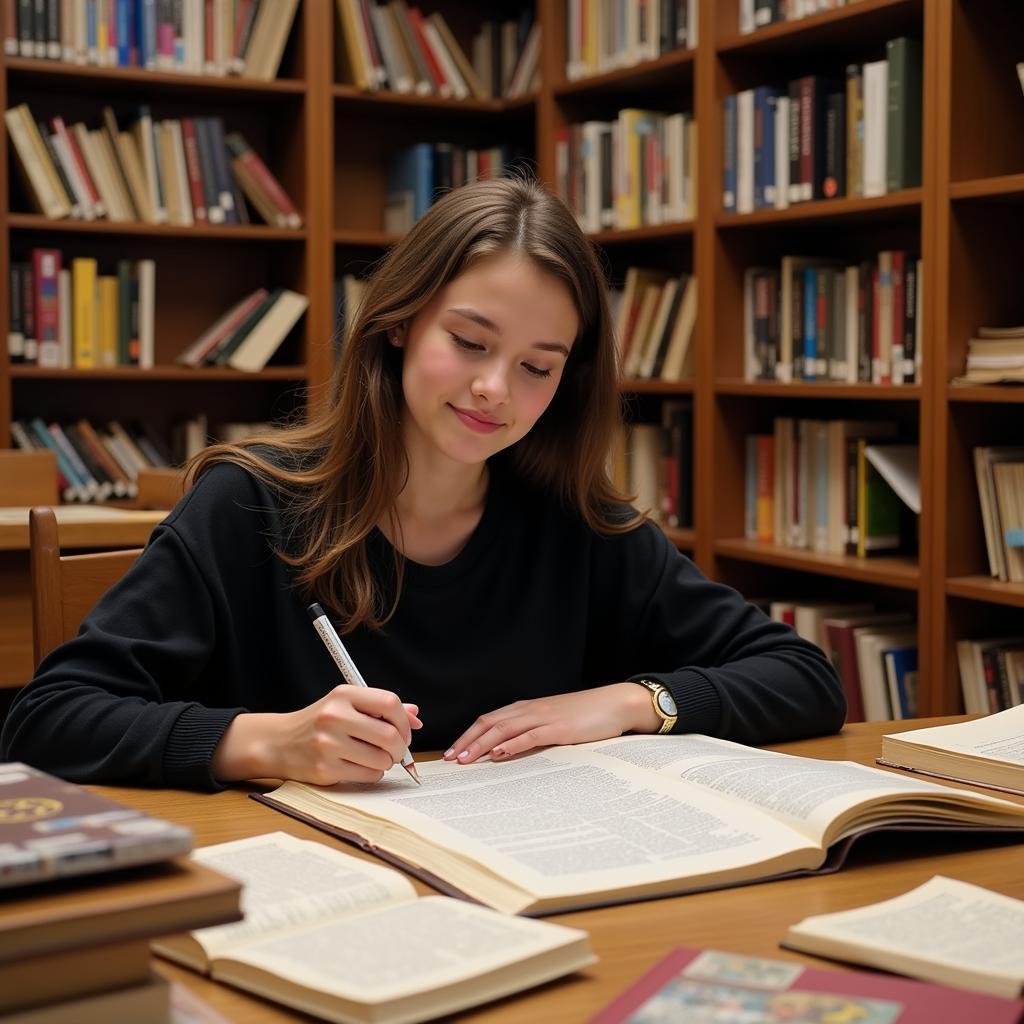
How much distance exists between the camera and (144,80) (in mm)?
3889

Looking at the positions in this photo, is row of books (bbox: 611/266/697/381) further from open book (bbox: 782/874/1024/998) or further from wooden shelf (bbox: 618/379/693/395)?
open book (bbox: 782/874/1024/998)

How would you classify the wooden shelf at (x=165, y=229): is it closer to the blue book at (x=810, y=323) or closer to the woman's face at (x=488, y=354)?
the blue book at (x=810, y=323)

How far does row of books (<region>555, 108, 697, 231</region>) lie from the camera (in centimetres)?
360

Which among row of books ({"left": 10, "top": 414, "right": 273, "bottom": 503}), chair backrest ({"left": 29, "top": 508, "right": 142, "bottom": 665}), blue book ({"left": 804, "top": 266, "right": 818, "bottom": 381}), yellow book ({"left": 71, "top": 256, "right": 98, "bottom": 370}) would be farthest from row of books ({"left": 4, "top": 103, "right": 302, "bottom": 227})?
chair backrest ({"left": 29, "top": 508, "right": 142, "bottom": 665})

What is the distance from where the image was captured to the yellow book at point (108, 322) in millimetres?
3975

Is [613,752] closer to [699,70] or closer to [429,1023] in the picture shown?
[429,1023]

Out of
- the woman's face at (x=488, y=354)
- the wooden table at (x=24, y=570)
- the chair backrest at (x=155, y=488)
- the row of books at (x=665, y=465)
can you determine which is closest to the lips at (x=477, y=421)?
the woman's face at (x=488, y=354)

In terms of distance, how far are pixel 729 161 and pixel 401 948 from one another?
2883 millimetres

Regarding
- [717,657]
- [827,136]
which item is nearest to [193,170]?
[827,136]

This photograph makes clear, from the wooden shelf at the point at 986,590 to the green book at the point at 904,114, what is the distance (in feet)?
2.67

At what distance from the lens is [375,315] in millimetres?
1647

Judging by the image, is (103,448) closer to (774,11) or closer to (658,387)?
(658,387)

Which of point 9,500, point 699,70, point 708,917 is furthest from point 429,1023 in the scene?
point 699,70

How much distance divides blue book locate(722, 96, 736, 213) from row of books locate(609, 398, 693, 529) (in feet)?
1.73
